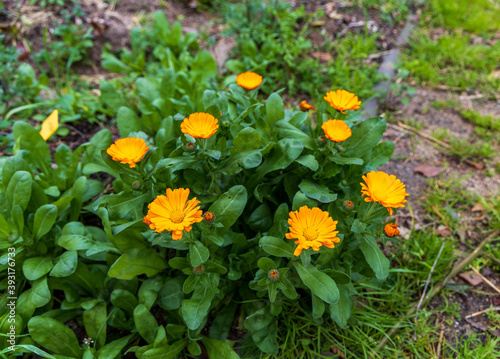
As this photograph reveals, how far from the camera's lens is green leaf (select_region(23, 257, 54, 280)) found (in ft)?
5.52

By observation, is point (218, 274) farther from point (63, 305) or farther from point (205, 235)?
point (63, 305)

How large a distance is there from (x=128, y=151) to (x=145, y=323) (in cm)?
77

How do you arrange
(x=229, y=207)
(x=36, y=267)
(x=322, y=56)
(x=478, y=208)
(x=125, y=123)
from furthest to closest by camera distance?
(x=322, y=56) < (x=478, y=208) < (x=125, y=123) < (x=36, y=267) < (x=229, y=207)

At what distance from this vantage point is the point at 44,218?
69.4 inches

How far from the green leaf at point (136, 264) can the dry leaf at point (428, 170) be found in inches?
72.7

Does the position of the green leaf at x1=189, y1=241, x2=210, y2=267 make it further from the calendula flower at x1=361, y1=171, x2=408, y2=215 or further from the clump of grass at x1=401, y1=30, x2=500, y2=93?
the clump of grass at x1=401, y1=30, x2=500, y2=93

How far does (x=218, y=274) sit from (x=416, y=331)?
1.07 metres

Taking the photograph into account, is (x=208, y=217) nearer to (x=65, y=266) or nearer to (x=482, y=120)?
(x=65, y=266)

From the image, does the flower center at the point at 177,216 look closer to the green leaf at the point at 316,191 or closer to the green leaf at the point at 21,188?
the green leaf at the point at 316,191

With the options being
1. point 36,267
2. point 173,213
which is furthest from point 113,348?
point 173,213

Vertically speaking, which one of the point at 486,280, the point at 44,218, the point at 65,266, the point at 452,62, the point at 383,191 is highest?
the point at 383,191

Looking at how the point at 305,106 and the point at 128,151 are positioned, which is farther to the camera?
the point at 305,106

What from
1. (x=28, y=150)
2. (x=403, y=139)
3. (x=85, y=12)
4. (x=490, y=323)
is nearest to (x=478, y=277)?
(x=490, y=323)

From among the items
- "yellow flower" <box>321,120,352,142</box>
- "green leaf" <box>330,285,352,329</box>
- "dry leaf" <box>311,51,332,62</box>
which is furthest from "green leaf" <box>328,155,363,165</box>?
"dry leaf" <box>311,51,332,62</box>
